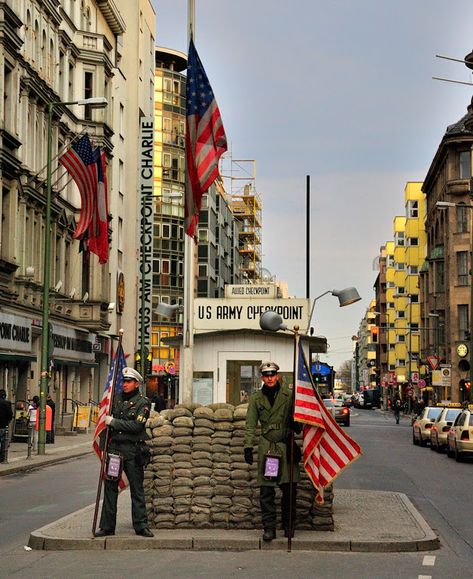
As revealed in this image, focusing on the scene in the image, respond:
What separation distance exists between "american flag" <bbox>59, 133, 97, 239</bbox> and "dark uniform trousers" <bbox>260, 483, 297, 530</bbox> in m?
25.5

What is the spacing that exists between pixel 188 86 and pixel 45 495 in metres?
8.17

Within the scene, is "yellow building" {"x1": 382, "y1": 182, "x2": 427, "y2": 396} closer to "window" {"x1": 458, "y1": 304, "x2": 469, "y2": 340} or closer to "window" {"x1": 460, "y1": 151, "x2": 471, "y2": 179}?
"window" {"x1": 458, "y1": 304, "x2": 469, "y2": 340}

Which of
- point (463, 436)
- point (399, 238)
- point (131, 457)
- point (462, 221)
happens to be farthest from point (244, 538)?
point (399, 238)

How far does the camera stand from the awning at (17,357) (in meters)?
39.6

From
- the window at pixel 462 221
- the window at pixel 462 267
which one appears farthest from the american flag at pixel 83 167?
the window at pixel 462 221

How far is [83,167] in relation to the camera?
38.6 meters

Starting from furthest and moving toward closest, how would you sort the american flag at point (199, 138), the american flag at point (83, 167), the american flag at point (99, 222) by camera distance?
1. the american flag at point (99, 222)
2. the american flag at point (83, 167)
3. the american flag at point (199, 138)

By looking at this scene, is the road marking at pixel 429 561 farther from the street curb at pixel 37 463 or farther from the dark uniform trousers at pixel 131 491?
the street curb at pixel 37 463

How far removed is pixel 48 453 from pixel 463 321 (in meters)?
60.0

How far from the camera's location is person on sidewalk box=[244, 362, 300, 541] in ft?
43.7

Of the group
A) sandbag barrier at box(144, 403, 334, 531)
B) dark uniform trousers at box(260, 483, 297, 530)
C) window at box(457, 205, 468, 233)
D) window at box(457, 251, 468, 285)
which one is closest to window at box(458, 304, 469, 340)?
window at box(457, 251, 468, 285)

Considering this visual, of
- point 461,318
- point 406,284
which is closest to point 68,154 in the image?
point 461,318

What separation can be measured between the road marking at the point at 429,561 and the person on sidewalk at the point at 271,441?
4.83ft

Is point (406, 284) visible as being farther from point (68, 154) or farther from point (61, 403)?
point (68, 154)
